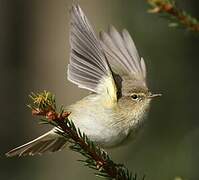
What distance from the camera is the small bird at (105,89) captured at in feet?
11.1

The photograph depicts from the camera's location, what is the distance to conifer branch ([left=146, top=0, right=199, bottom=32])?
2.34 meters

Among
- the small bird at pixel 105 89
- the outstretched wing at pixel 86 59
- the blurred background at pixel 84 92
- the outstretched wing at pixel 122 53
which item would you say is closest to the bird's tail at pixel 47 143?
the small bird at pixel 105 89

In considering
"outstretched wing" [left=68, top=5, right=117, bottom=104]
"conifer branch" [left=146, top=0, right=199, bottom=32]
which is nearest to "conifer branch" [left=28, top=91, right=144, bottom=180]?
"outstretched wing" [left=68, top=5, right=117, bottom=104]

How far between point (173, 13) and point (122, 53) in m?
1.60

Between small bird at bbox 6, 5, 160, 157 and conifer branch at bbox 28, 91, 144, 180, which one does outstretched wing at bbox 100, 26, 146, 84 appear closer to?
small bird at bbox 6, 5, 160, 157

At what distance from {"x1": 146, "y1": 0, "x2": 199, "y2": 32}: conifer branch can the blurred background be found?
0.23 m

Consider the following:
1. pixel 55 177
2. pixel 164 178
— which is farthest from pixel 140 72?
pixel 55 177

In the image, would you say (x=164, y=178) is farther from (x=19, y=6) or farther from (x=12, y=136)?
(x=19, y=6)

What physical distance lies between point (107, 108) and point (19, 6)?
7.26 meters

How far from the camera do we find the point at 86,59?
3432 mm

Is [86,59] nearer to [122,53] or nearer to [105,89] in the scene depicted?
[105,89]

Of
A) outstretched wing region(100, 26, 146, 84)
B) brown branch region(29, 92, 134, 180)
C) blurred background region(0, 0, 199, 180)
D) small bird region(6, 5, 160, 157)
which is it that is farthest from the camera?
blurred background region(0, 0, 199, 180)

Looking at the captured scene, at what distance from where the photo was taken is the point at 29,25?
35.1 feet

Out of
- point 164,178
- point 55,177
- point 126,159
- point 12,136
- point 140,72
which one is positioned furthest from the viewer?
point 12,136
